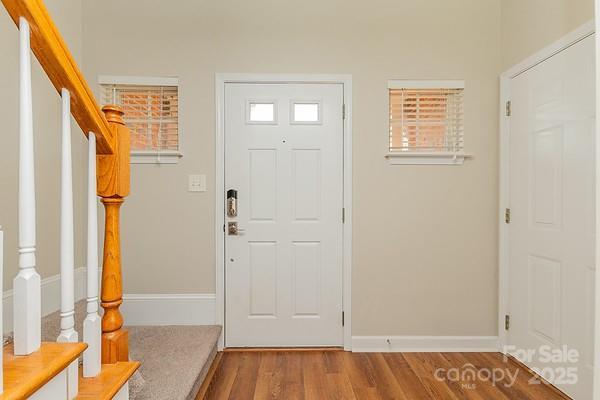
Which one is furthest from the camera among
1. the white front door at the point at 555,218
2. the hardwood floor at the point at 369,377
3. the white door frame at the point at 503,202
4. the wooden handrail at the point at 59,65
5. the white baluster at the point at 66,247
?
the white door frame at the point at 503,202

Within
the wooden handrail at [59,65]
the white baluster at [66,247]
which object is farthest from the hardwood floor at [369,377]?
the wooden handrail at [59,65]

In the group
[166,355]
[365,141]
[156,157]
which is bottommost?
[166,355]

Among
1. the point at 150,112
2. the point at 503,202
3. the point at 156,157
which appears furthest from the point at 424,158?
the point at 150,112

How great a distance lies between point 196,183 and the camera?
2.48 meters

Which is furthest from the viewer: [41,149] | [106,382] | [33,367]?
[41,149]

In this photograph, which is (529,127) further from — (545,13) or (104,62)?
(104,62)

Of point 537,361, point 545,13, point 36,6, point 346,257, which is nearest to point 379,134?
point 346,257

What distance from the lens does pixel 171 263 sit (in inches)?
98.1

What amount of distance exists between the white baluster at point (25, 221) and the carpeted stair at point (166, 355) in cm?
96

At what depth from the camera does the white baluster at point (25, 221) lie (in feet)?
2.57

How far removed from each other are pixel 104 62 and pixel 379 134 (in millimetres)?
2204

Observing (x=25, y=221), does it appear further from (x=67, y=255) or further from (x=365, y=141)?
(x=365, y=141)

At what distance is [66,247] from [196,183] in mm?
1556

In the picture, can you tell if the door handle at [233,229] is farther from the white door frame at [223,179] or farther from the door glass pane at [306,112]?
the door glass pane at [306,112]
